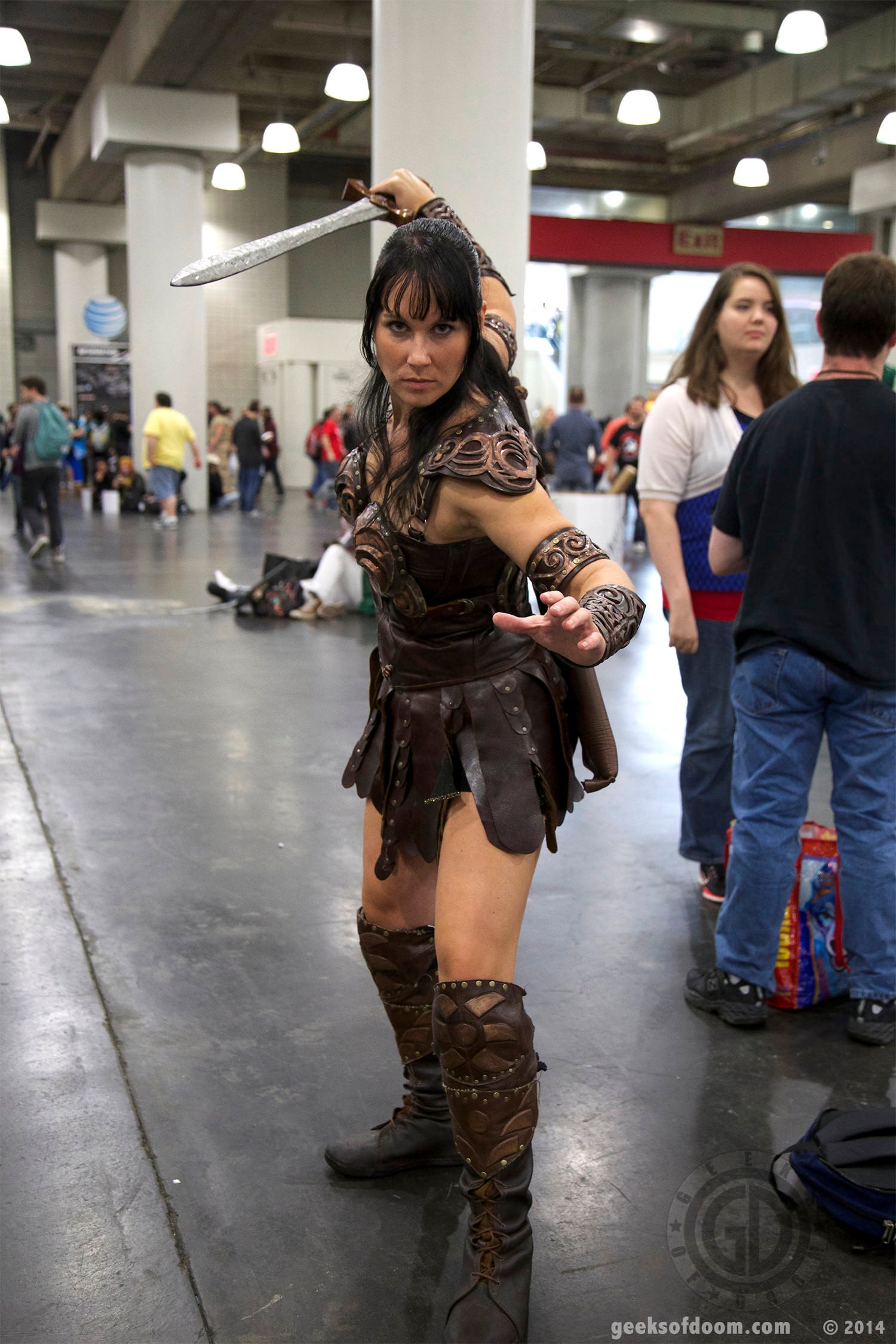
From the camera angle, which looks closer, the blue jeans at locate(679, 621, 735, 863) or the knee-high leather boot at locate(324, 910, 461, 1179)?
the knee-high leather boot at locate(324, 910, 461, 1179)

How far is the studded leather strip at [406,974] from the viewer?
2.12 meters

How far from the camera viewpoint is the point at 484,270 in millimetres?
2266

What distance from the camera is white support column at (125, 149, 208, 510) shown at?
661 inches

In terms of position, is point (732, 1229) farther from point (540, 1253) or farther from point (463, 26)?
point (463, 26)

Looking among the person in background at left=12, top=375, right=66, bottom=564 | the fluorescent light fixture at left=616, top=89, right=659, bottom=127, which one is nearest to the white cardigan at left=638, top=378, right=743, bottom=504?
the person in background at left=12, top=375, right=66, bottom=564

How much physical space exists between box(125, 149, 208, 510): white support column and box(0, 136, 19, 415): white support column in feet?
31.7

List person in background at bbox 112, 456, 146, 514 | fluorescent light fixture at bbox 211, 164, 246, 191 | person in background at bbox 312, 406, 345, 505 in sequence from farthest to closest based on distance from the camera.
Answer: person in background at bbox 312, 406, 345, 505
person in background at bbox 112, 456, 146, 514
fluorescent light fixture at bbox 211, 164, 246, 191

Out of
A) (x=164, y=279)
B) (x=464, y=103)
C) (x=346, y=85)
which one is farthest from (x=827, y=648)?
(x=164, y=279)

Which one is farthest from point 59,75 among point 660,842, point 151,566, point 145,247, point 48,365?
point 660,842

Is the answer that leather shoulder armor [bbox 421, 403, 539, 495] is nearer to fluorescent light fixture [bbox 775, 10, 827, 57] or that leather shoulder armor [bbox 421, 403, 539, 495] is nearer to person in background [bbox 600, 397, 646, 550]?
fluorescent light fixture [bbox 775, 10, 827, 57]

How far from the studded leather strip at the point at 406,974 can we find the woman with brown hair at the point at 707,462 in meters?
1.47

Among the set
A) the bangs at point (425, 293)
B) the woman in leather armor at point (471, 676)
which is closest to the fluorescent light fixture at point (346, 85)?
the woman in leather armor at point (471, 676)

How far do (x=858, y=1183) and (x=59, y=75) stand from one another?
21291 mm

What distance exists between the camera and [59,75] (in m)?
19.5
